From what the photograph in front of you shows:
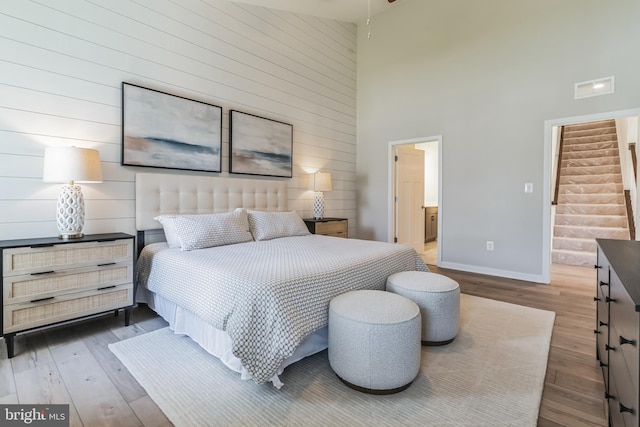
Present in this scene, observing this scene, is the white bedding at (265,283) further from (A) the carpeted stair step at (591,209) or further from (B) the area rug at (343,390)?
(A) the carpeted stair step at (591,209)

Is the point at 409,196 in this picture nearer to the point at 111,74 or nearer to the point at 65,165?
the point at 111,74

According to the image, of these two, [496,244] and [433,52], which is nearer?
[496,244]

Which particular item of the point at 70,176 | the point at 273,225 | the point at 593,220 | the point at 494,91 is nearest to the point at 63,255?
the point at 70,176

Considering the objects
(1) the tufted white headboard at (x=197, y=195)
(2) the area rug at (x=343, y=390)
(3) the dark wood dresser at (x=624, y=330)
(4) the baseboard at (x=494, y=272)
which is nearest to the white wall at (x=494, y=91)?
(4) the baseboard at (x=494, y=272)

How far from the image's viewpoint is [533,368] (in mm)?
1919

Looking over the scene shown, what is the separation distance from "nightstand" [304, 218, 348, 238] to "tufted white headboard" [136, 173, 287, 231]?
494mm

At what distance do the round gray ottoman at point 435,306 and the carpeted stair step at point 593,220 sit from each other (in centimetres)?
461

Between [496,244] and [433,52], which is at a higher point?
[433,52]

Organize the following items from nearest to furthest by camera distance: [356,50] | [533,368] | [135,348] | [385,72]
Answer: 1. [533,368]
2. [135,348]
3. [385,72]
4. [356,50]

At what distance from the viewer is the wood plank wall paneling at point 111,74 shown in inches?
92.7

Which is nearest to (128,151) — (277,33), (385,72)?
(277,33)

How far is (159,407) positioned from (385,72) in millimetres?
5276

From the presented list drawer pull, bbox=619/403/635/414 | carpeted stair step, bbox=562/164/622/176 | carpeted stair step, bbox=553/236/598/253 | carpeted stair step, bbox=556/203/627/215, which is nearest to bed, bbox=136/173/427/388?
drawer pull, bbox=619/403/635/414

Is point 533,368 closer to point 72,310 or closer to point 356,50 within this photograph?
point 72,310
